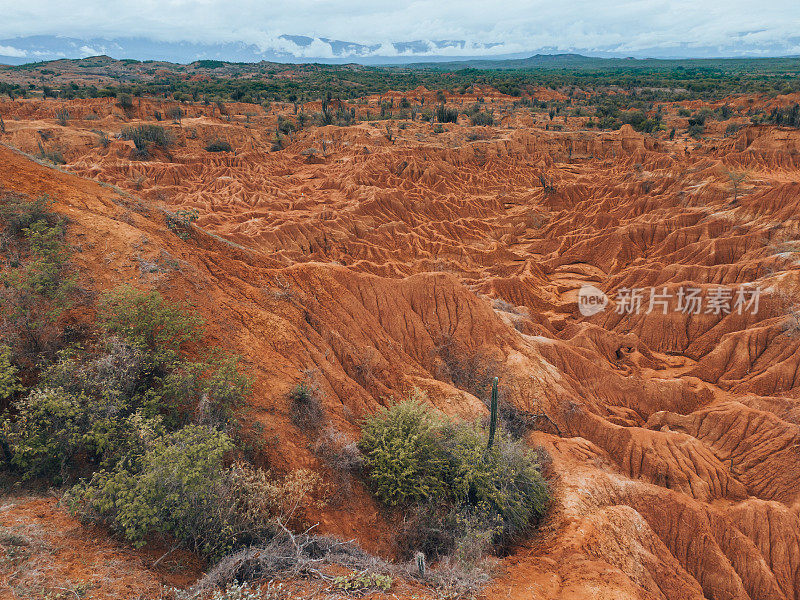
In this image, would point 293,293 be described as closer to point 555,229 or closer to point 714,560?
point 714,560

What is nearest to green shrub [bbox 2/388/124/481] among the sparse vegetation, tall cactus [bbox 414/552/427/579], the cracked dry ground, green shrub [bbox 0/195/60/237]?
the cracked dry ground

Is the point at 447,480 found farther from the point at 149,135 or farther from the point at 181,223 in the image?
the point at 149,135

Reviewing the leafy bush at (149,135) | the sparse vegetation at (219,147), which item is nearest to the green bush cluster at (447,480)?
the leafy bush at (149,135)

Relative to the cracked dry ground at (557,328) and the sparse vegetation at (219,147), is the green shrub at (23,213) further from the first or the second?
the sparse vegetation at (219,147)

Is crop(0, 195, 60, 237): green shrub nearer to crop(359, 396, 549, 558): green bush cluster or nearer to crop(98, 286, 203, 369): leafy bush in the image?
crop(98, 286, 203, 369): leafy bush

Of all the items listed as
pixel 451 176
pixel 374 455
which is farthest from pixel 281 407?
pixel 451 176

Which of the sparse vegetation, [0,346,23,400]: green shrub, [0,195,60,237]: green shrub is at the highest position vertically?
the sparse vegetation

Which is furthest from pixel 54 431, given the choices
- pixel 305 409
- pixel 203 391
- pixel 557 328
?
pixel 557 328

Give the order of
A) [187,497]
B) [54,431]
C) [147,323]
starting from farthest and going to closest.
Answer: [147,323] < [54,431] < [187,497]
